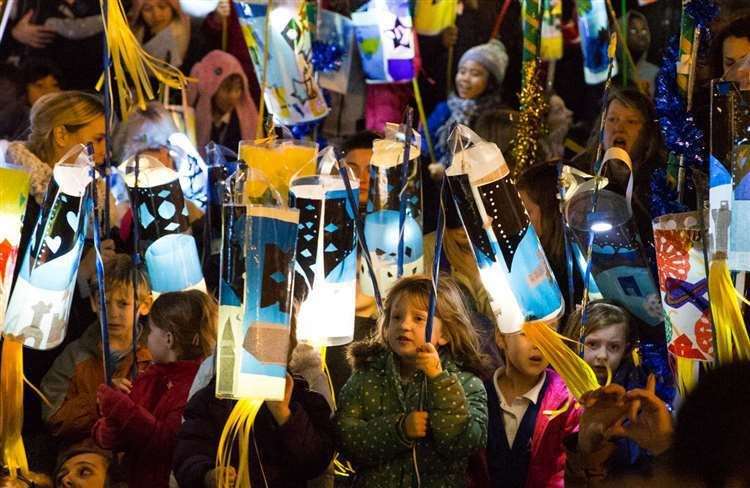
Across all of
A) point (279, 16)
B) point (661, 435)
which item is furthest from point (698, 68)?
point (279, 16)

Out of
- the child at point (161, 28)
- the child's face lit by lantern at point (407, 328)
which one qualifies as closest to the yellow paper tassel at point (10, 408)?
the child's face lit by lantern at point (407, 328)

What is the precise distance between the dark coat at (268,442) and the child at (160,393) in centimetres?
26

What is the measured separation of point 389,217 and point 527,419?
880mm

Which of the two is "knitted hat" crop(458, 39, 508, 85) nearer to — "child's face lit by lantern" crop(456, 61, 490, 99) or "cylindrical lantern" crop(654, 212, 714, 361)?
"child's face lit by lantern" crop(456, 61, 490, 99)

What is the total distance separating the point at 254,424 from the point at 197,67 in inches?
119

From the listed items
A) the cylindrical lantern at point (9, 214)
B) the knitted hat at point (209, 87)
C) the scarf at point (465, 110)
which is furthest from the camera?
the knitted hat at point (209, 87)

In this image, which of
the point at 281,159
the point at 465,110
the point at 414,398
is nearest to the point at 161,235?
the point at 281,159

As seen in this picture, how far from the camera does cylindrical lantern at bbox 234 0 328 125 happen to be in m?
6.18

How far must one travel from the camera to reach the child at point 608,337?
4500 millimetres

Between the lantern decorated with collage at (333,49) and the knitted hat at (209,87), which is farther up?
the lantern decorated with collage at (333,49)

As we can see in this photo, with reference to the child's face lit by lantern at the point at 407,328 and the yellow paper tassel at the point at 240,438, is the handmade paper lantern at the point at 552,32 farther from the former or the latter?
the yellow paper tassel at the point at 240,438

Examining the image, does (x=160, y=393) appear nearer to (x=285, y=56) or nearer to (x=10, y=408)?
(x=10, y=408)

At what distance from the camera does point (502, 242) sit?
410 centimetres

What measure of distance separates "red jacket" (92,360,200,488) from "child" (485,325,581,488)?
2.92ft
